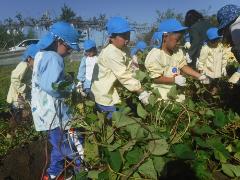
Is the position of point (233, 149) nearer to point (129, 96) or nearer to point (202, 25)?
point (129, 96)

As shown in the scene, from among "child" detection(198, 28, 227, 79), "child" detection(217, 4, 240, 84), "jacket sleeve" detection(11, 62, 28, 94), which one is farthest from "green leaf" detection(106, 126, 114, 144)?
"jacket sleeve" detection(11, 62, 28, 94)

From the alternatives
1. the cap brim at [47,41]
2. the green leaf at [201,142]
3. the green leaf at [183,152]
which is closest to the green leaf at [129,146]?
the green leaf at [183,152]

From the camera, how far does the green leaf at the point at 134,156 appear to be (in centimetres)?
212

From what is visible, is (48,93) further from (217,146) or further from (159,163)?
(217,146)

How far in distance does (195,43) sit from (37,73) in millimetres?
4144

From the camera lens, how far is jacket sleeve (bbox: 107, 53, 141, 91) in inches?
143

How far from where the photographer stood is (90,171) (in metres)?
2.17

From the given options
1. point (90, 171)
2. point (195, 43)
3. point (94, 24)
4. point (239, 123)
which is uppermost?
point (239, 123)

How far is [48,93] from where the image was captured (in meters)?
3.37

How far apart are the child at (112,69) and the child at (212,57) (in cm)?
227

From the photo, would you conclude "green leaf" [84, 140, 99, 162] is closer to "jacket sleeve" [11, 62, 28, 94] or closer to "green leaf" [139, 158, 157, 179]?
"green leaf" [139, 158, 157, 179]

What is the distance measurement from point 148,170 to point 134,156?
12cm

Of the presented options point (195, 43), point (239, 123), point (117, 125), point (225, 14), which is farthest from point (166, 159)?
point (195, 43)

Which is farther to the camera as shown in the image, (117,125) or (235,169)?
(117,125)
